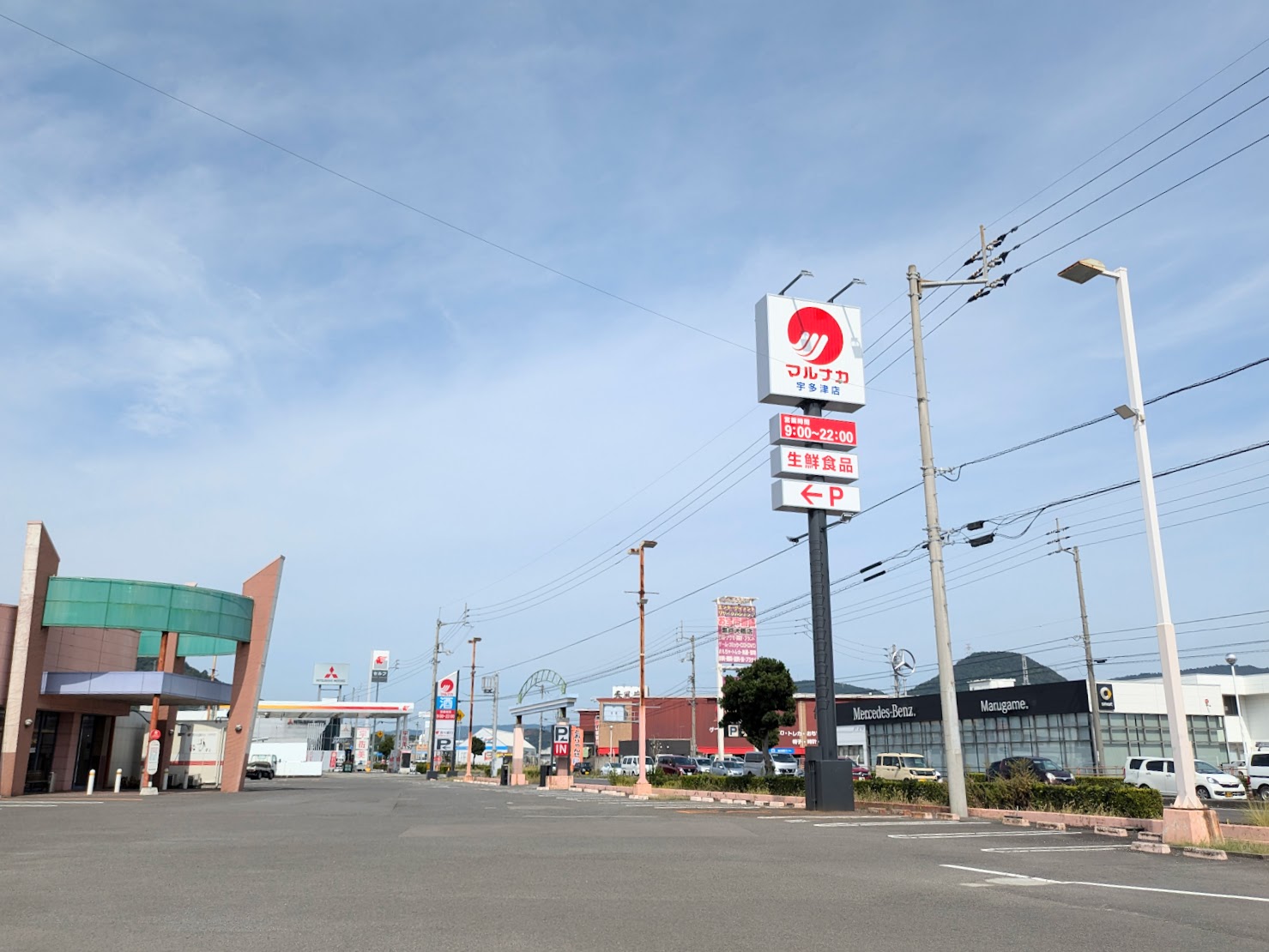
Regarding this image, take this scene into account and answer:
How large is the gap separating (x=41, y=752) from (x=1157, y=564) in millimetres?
39756

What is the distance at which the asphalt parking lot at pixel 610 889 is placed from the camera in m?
7.27

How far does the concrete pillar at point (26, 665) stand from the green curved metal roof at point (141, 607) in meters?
0.61

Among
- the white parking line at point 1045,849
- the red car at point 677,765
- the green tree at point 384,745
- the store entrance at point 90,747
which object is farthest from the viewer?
the green tree at point 384,745

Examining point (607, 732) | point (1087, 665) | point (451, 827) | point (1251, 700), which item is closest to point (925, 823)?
point (451, 827)

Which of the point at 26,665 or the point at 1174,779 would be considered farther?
the point at 1174,779

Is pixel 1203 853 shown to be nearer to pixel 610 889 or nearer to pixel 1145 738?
pixel 610 889

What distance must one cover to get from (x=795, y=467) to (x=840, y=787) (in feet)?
28.6

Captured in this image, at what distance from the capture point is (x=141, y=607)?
1400 inches

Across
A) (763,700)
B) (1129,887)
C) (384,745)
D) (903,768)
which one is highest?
(763,700)

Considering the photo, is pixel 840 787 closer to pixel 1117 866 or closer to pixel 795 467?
pixel 795 467

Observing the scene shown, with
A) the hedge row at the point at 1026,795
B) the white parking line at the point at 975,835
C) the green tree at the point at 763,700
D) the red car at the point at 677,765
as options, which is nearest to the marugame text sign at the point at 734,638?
the red car at the point at 677,765

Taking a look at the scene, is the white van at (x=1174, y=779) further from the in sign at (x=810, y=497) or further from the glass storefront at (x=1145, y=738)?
the glass storefront at (x=1145, y=738)

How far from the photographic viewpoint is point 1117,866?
12391mm

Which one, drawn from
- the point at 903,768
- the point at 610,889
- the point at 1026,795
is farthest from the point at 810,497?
the point at 903,768
